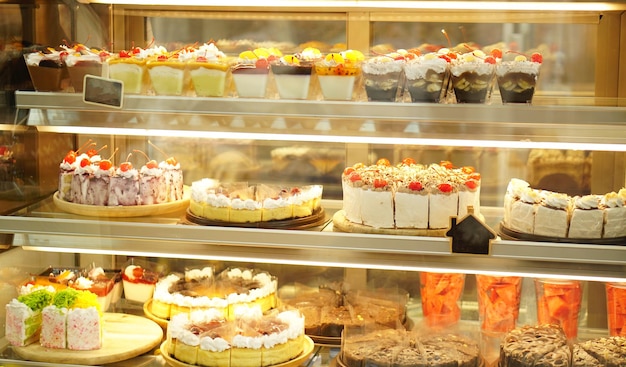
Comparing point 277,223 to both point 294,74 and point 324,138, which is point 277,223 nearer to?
point 324,138

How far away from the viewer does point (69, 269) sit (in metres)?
3.45

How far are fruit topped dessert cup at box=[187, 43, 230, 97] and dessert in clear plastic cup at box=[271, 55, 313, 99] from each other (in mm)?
185

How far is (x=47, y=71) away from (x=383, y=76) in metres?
1.22

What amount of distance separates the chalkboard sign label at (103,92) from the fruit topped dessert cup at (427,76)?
38.5 inches

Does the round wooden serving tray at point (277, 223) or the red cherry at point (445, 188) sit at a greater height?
the red cherry at point (445, 188)

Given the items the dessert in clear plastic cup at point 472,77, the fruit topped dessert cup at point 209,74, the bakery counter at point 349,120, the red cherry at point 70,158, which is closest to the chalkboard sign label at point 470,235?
the bakery counter at point 349,120

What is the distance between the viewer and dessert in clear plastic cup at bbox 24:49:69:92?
118 inches

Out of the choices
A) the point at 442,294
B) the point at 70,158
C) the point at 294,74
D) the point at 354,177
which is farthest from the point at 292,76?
the point at 442,294

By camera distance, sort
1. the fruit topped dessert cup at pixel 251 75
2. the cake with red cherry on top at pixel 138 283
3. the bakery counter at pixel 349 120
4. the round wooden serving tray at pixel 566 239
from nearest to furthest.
Answer: 1. the bakery counter at pixel 349 120
2. the round wooden serving tray at pixel 566 239
3. the fruit topped dessert cup at pixel 251 75
4. the cake with red cherry on top at pixel 138 283

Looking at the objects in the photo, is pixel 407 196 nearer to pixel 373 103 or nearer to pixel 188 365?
pixel 373 103

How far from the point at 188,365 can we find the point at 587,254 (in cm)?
140

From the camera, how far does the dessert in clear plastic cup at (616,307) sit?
3014mm

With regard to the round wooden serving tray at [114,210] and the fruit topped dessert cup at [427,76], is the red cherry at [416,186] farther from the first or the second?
the round wooden serving tray at [114,210]

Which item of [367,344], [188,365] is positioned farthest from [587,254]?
[188,365]
